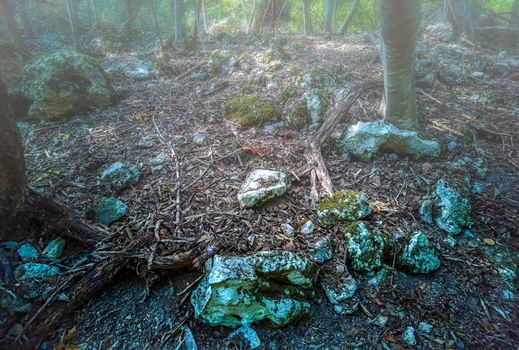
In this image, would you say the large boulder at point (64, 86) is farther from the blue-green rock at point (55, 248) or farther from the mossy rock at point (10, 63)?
the blue-green rock at point (55, 248)

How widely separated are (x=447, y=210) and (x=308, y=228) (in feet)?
4.55

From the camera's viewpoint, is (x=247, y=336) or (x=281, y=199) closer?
(x=247, y=336)

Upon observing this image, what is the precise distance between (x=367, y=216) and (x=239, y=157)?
168 centimetres

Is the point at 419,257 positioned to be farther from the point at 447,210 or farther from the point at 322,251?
the point at 322,251

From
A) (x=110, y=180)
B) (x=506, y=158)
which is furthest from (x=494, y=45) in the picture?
(x=110, y=180)

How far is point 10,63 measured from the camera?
645 centimetres

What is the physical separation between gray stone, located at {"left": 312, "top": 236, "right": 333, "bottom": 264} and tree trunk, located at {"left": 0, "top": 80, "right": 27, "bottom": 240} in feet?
8.20

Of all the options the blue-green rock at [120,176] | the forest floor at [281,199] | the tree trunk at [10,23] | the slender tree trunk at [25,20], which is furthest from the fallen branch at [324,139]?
the slender tree trunk at [25,20]

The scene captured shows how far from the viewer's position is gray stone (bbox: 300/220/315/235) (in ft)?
8.82

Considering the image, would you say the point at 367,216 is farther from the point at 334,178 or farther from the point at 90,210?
the point at 90,210

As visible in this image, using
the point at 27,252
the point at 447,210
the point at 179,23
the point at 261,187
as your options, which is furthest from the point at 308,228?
the point at 179,23

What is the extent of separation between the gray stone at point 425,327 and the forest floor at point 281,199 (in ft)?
0.11

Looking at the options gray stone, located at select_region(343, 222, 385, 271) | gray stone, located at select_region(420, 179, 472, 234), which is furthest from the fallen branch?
gray stone, located at select_region(420, 179, 472, 234)

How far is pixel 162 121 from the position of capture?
493 centimetres
